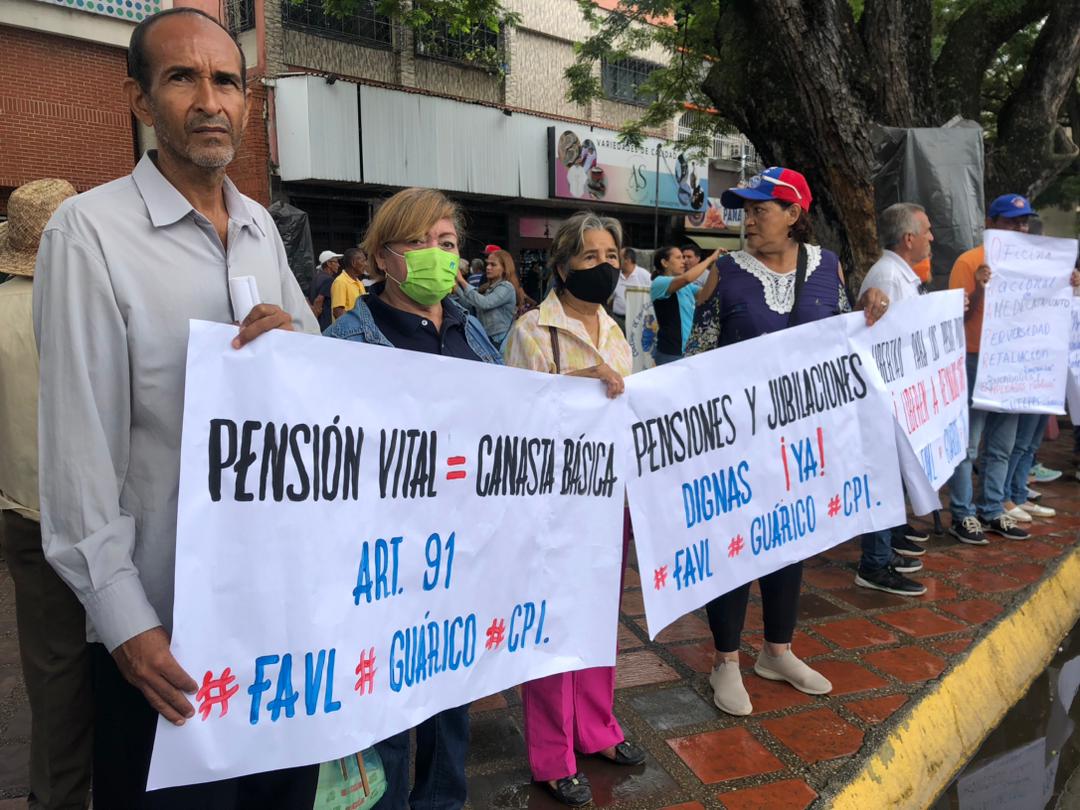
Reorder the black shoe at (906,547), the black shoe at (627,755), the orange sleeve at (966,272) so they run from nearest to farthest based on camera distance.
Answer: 1. the black shoe at (627,755)
2. the black shoe at (906,547)
3. the orange sleeve at (966,272)

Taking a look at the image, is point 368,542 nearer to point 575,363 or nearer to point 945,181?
point 575,363

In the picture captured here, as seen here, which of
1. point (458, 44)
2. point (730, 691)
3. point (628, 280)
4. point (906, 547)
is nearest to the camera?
point (730, 691)

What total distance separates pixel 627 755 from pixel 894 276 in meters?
2.57

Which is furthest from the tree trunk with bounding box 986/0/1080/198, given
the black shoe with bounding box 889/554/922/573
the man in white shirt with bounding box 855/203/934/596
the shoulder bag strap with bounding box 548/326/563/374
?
the shoulder bag strap with bounding box 548/326/563/374

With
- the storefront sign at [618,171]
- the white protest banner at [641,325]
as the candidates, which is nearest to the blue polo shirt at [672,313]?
the white protest banner at [641,325]

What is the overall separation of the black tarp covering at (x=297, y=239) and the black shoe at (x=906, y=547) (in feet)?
17.5

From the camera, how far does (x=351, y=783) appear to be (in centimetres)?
180

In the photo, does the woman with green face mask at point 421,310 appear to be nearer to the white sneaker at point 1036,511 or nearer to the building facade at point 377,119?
the white sneaker at point 1036,511

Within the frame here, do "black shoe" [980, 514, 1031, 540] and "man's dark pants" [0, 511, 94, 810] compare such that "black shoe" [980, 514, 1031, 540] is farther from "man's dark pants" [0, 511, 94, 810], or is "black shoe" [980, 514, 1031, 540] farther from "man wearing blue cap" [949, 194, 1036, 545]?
"man's dark pants" [0, 511, 94, 810]

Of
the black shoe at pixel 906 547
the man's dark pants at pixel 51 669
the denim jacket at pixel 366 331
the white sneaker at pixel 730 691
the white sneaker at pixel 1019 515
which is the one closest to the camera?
the denim jacket at pixel 366 331

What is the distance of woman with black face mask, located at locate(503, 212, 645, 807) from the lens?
2.39 m

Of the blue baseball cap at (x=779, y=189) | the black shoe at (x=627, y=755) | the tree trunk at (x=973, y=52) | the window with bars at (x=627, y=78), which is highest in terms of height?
the window with bars at (x=627, y=78)

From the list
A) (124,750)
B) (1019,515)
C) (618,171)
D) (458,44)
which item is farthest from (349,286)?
(618,171)

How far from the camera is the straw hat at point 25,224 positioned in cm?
223
